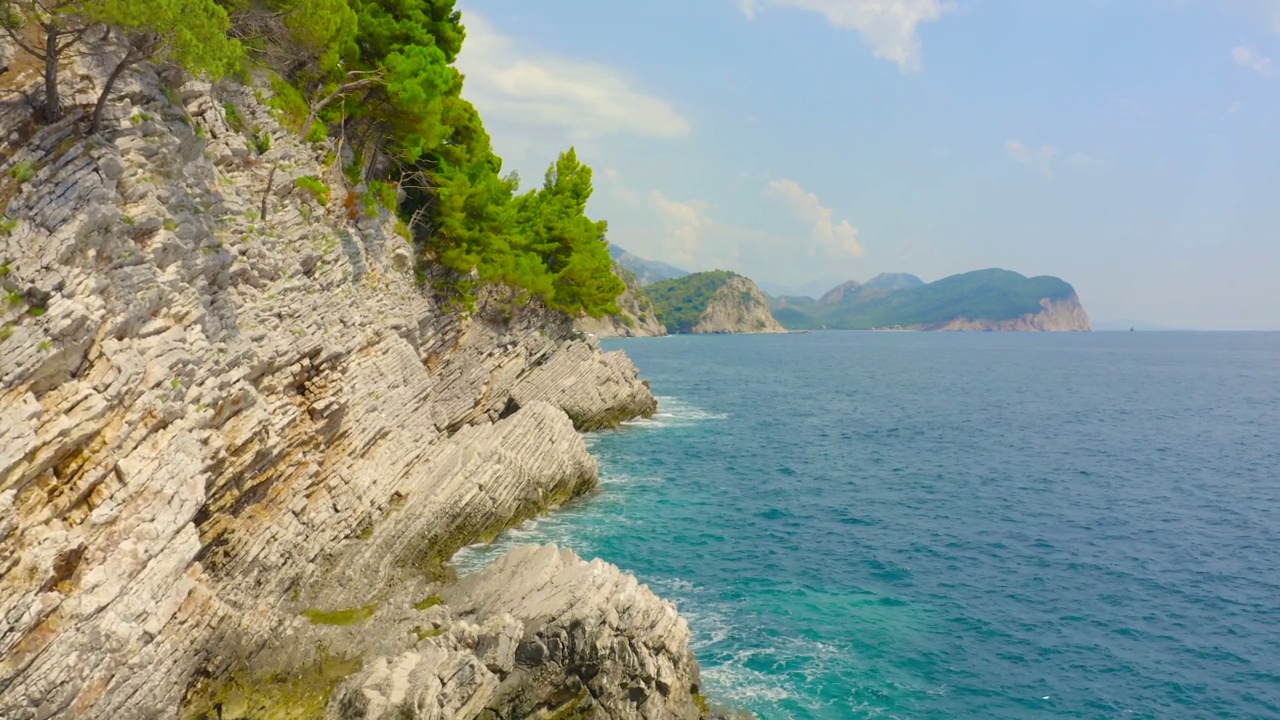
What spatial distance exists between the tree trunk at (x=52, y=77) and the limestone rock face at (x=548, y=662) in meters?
13.3

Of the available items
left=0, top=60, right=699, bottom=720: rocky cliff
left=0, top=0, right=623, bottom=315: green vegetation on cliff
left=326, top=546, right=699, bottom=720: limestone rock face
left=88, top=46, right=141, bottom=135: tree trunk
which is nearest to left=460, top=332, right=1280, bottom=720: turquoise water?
left=326, top=546, right=699, bottom=720: limestone rock face

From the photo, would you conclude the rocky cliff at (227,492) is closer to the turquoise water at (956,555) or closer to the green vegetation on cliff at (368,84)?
the green vegetation on cliff at (368,84)

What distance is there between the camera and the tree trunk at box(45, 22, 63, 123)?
13750mm

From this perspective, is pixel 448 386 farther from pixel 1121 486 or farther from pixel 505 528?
pixel 1121 486

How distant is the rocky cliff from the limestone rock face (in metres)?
0.05

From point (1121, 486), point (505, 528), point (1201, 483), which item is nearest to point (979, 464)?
point (1121, 486)

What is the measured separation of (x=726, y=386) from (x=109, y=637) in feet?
232

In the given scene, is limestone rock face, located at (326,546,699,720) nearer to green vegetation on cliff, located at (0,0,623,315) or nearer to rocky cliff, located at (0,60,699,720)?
rocky cliff, located at (0,60,699,720)

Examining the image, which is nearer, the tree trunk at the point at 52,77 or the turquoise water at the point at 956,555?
the tree trunk at the point at 52,77

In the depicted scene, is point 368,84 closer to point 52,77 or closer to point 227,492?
point 52,77

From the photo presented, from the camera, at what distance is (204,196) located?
18.7 metres

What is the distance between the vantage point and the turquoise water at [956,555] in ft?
59.2

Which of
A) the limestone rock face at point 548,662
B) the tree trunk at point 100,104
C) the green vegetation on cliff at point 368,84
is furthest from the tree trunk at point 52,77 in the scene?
the limestone rock face at point 548,662

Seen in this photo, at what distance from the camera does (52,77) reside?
14102 millimetres
